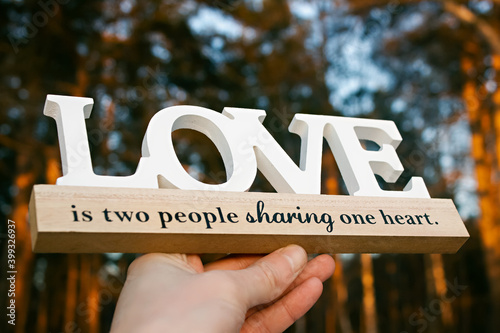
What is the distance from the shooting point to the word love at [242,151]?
146 centimetres

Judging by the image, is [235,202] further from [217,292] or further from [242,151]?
[217,292]

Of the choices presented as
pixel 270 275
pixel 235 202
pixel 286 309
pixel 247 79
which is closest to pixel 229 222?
pixel 235 202

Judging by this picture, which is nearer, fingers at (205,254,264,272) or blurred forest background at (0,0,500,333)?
fingers at (205,254,264,272)

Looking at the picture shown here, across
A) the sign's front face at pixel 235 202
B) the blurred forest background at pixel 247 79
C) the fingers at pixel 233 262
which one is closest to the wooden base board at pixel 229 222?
the sign's front face at pixel 235 202

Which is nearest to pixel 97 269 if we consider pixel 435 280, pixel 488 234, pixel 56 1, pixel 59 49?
pixel 59 49

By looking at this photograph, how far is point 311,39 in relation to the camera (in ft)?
27.6

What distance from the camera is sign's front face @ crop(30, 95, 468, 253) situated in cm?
132

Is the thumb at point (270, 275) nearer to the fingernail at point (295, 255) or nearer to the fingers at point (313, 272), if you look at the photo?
the fingernail at point (295, 255)

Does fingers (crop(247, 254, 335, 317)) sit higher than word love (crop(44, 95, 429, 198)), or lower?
lower

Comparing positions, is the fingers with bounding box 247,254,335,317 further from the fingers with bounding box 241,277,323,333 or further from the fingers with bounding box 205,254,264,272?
the fingers with bounding box 205,254,264,272

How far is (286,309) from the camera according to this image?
5.14 ft

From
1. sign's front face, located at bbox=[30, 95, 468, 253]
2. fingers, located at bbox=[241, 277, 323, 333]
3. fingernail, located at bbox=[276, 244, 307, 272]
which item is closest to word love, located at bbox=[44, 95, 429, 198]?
sign's front face, located at bbox=[30, 95, 468, 253]

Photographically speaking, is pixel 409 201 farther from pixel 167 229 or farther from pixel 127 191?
pixel 127 191

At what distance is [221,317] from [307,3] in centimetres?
801
